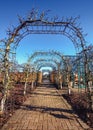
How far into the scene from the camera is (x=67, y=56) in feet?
64.4

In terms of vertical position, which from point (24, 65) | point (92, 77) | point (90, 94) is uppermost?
point (24, 65)

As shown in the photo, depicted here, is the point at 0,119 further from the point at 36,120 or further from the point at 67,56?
the point at 67,56

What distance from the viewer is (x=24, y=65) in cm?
1817

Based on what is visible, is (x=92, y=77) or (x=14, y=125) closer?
(x=14, y=125)

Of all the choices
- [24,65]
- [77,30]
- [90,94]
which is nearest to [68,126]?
[90,94]

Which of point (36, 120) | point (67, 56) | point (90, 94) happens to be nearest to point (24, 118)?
point (36, 120)

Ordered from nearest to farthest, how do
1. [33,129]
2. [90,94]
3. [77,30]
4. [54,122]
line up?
[33,129] < [54,122] < [90,94] < [77,30]

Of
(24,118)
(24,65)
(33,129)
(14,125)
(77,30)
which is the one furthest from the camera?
(24,65)

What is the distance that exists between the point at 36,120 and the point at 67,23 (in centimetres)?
406

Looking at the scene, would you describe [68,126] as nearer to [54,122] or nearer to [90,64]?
[54,122]

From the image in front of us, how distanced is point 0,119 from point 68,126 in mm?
2111

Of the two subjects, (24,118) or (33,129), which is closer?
(33,129)

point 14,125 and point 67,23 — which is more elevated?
point 67,23

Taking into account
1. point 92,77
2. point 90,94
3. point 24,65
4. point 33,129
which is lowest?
point 33,129
